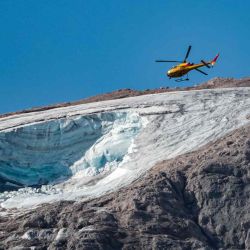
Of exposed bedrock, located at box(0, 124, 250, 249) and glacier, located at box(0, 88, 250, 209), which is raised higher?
glacier, located at box(0, 88, 250, 209)

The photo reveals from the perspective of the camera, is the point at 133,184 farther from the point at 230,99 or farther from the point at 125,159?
the point at 230,99

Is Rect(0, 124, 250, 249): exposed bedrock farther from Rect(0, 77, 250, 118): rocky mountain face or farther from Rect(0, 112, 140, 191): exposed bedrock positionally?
Rect(0, 77, 250, 118): rocky mountain face

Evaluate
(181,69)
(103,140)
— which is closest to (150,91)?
(181,69)

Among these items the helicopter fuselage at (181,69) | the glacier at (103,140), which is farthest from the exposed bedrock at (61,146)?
the helicopter fuselage at (181,69)

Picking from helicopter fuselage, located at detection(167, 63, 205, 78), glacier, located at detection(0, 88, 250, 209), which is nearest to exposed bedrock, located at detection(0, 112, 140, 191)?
glacier, located at detection(0, 88, 250, 209)

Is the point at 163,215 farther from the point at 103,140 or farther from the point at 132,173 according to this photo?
the point at 103,140

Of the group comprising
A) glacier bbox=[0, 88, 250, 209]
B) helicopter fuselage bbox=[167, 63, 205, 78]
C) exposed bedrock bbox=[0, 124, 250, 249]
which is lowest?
exposed bedrock bbox=[0, 124, 250, 249]
